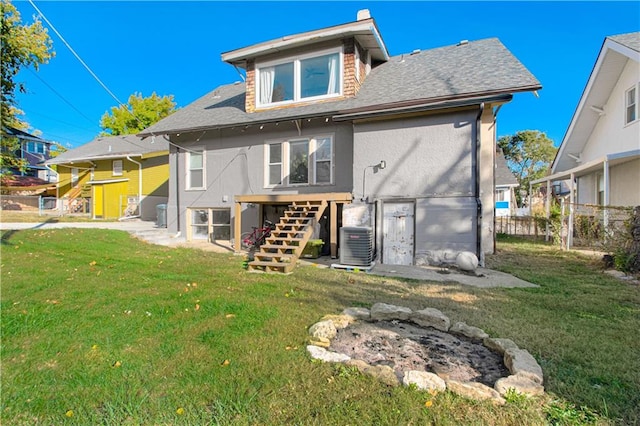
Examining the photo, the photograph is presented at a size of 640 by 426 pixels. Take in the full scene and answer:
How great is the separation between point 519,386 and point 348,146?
7908mm

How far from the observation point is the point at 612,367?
283 cm

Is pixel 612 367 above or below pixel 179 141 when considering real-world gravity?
below

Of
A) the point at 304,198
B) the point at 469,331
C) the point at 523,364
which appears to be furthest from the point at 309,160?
the point at 523,364

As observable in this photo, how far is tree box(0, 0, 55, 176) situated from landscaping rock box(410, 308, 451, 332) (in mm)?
15601

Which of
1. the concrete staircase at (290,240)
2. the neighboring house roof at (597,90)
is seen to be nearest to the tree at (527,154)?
the neighboring house roof at (597,90)

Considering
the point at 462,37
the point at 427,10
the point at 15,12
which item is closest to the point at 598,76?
the point at 462,37

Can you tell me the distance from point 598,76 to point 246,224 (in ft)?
44.7

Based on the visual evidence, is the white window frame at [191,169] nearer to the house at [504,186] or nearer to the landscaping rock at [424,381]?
the landscaping rock at [424,381]

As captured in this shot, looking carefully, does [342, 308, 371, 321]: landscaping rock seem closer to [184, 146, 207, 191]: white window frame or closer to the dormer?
the dormer

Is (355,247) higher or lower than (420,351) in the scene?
higher

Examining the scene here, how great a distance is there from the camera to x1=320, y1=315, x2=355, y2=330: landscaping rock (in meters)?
3.75

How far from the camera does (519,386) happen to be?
243cm

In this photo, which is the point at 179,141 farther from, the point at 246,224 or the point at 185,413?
the point at 185,413

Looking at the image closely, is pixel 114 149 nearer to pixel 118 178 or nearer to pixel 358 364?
pixel 118 178
